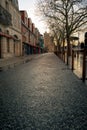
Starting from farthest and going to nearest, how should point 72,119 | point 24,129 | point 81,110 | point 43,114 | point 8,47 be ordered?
point 8,47 < point 81,110 < point 43,114 < point 72,119 < point 24,129

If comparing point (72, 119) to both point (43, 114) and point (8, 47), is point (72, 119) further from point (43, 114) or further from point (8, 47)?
point (8, 47)

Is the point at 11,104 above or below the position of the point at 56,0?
below

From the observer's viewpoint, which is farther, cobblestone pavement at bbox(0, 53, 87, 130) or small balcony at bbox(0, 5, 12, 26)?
small balcony at bbox(0, 5, 12, 26)

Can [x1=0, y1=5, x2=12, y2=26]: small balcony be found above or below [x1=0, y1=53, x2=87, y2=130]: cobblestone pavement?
above

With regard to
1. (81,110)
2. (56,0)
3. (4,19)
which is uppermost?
(56,0)

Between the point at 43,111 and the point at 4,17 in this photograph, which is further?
the point at 4,17

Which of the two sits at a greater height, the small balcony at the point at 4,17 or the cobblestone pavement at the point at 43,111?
the small balcony at the point at 4,17

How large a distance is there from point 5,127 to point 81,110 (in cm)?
128

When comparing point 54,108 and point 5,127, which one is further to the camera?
point 54,108

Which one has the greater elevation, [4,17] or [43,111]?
[4,17]

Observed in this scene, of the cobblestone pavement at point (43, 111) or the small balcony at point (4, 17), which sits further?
the small balcony at point (4, 17)

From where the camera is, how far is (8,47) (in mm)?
28344

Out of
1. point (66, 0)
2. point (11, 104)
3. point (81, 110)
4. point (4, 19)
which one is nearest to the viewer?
point (81, 110)

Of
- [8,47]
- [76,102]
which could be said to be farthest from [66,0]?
[76,102]
